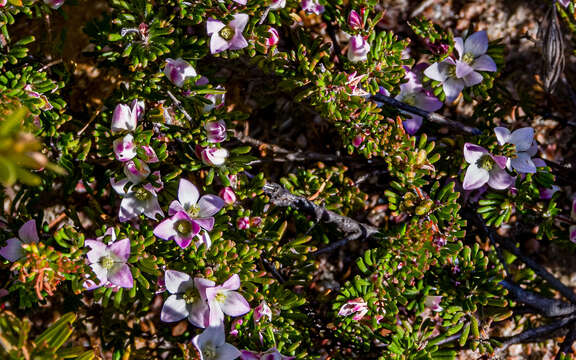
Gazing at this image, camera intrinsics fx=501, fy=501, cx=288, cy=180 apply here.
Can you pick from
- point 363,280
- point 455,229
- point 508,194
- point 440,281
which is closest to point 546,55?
A: point 508,194

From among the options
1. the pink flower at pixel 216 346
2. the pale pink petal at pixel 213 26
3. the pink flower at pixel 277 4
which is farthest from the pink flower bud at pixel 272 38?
the pink flower at pixel 216 346

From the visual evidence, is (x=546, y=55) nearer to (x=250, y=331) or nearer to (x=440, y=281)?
(x=440, y=281)

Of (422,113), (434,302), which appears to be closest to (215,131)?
(422,113)

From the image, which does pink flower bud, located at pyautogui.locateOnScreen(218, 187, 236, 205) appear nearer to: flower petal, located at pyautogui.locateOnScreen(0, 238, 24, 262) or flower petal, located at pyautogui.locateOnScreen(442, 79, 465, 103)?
flower petal, located at pyautogui.locateOnScreen(0, 238, 24, 262)

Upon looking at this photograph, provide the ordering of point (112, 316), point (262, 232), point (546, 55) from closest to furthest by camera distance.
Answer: point (262, 232) → point (546, 55) → point (112, 316)

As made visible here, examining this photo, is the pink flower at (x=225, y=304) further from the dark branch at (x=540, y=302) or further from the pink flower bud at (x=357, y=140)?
the dark branch at (x=540, y=302)

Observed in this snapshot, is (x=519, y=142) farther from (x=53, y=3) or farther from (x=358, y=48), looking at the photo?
(x=53, y=3)

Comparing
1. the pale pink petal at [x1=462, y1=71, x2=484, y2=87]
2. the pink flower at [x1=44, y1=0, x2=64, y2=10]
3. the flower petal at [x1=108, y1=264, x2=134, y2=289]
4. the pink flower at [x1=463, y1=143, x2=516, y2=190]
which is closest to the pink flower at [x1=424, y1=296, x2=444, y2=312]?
the pink flower at [x1=463, y1=143, x2=516, y2=190]
